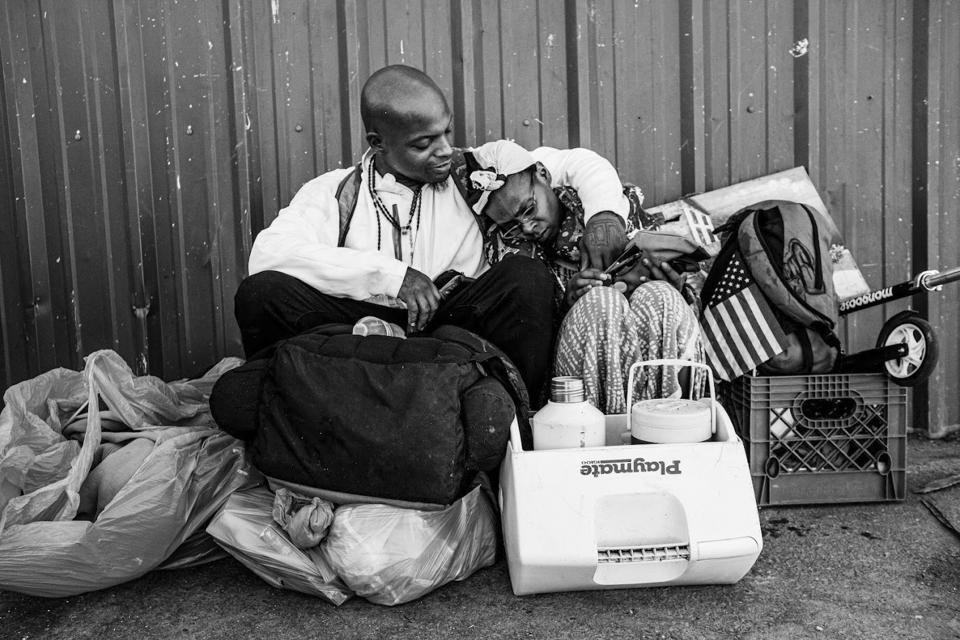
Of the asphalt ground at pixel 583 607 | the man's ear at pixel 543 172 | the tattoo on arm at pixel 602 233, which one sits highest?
the man's ear at pixel 543 172

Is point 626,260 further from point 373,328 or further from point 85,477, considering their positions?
point 85,477

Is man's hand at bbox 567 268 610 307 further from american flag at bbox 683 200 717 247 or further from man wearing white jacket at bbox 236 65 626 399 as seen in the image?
american flag at bbox 683 200 717 247

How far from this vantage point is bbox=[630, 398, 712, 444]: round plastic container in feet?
5.47

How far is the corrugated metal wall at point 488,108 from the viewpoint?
115 inches

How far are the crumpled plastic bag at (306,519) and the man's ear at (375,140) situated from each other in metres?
1.31

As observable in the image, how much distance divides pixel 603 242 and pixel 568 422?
801 millimetres

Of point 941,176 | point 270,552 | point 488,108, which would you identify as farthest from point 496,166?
point 941,176

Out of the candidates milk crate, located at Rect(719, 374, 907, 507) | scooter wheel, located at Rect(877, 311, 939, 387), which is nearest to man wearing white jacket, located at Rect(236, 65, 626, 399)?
milk crate, located at Rect(719, 374, 907, 507)

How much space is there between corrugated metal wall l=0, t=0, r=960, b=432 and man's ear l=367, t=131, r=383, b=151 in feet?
1.44

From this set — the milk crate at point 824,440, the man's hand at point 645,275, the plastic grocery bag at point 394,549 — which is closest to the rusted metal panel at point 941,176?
the milk crate at point 824,440

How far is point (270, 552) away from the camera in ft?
5.59

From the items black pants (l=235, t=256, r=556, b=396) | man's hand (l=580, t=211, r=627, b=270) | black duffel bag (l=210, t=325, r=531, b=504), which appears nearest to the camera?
black duffel bag (l=210, t=325, r=531, b=504)

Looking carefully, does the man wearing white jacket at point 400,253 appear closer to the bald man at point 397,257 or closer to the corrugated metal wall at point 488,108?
the bald man at point 397,257

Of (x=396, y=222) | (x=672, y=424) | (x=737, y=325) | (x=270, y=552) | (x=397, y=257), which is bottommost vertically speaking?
(x=270, y=552)
